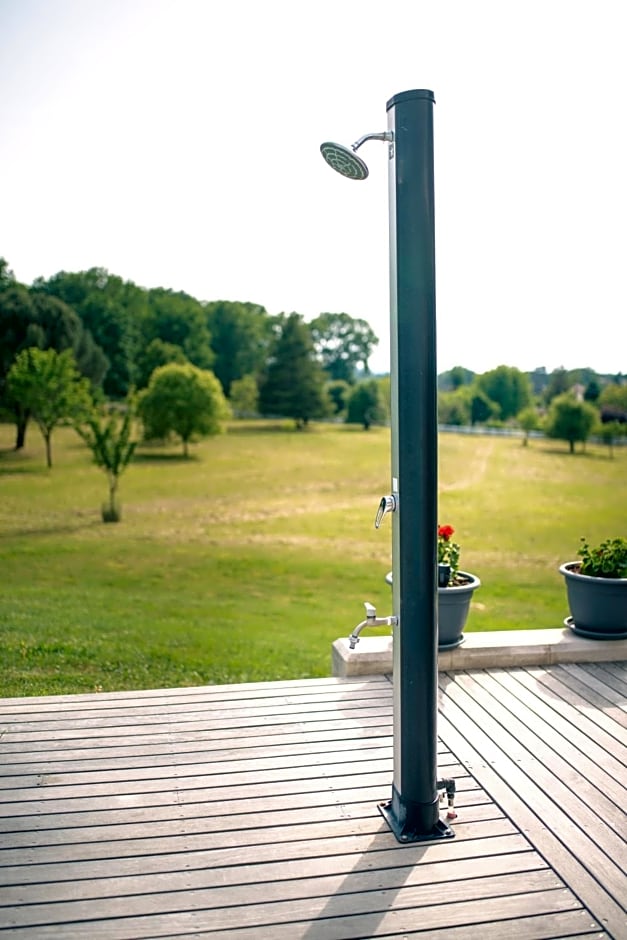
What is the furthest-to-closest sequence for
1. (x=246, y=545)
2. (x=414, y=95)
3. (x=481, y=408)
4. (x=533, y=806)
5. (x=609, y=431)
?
(x=481, y=408), (x=246, y=545), (x=609, y=431), (x=533, y=806), (x=414, y=95)

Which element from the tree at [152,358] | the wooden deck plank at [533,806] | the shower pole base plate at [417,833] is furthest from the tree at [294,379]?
the shower pole base plate at [417,833]

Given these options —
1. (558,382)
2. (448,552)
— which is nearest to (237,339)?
(558,382)

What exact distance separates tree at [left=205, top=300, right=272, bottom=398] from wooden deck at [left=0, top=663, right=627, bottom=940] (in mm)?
15940

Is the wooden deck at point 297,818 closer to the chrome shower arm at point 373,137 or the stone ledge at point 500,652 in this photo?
the stone ledge at point 500,652

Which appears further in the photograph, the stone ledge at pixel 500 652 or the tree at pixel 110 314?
the tree at pixel 110 314

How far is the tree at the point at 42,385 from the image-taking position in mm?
14312

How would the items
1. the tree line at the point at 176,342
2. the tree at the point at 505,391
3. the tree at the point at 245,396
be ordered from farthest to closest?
the tree at the point at 245,396 → the tree at the point at 505,391 → the tree line at the point at 176,342

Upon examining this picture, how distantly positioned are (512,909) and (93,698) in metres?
1.92

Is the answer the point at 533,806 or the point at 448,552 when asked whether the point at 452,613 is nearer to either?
the point at 448,552

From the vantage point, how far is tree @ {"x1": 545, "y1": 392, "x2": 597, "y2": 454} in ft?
47.5

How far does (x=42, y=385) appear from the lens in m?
14.4

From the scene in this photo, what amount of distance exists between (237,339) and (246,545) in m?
6.46

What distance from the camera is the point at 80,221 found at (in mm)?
13547

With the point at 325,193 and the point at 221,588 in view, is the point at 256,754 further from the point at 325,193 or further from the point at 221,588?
the point at 325,193
